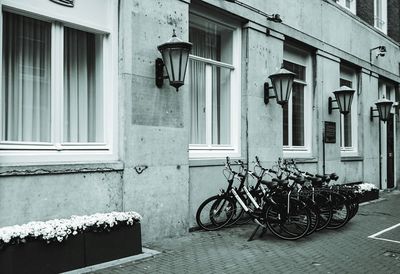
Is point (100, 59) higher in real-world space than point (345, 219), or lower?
higher

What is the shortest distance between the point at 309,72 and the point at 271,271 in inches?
298

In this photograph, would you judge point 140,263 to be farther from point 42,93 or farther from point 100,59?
point 100,59

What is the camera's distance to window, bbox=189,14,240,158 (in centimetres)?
866

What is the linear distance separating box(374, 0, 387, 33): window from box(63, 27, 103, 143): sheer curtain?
12.8 meters

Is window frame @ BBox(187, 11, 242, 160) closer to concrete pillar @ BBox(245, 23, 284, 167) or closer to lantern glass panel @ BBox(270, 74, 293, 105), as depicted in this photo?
concrete pillar @ BBox(245, 23, 284, 167)

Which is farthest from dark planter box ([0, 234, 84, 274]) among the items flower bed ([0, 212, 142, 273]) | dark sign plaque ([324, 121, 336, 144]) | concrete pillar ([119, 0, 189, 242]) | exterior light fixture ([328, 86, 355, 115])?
exterior light fixture ([328, 86, 355, 115])

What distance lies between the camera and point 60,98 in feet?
20.4

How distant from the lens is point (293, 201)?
7.12 meters

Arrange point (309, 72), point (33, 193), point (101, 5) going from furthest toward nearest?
point (309, 72) < point (101, 5) < point (33, 193)

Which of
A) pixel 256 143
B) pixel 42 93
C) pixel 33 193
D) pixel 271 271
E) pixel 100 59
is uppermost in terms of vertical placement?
pixel 100 59

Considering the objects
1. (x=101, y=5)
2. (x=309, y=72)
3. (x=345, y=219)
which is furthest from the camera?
(x=309, y=72)

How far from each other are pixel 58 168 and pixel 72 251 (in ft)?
3.61

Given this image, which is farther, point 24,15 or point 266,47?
point 266,47

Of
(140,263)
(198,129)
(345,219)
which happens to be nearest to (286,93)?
(198,129)
